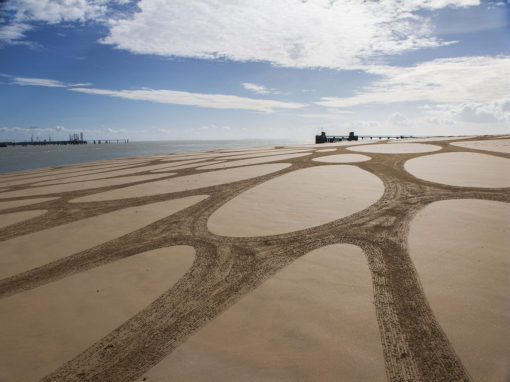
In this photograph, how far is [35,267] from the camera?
6.33m

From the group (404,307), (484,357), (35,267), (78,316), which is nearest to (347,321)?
(404,307)

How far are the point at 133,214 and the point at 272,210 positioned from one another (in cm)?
522

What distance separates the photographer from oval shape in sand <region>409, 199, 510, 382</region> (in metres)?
3.28

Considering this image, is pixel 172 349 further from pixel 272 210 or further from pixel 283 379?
pixel 272 210

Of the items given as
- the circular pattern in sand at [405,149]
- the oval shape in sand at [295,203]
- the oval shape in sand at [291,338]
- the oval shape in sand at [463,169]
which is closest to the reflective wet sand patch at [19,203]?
the oval shape in sand at [295,203]

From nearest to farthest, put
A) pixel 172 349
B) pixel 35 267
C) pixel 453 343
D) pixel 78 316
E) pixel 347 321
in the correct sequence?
pixel 453 343, pixel 172 349, pixel 347 321, pixel 78 316, pixel 35 267

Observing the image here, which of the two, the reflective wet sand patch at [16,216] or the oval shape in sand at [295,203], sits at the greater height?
the oval shape in sand at [295,203]

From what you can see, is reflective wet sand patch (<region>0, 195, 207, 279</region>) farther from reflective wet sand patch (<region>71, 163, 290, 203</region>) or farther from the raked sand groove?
reflective wet sand patch (<region>71, 163, 290, 203</region>)

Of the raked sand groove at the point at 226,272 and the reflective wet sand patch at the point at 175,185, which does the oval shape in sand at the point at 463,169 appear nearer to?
the raked sand groove at the point at 226,272

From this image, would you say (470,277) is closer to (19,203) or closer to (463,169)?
(463,169)

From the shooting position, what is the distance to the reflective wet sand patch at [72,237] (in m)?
6.75

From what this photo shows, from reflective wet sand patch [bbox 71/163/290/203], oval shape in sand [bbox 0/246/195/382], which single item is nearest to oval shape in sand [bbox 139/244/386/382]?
oval shape in sand [bbox 0/246/195/382]

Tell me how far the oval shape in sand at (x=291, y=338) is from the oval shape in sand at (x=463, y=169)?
8963mm

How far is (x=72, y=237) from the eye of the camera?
8.11 metres
